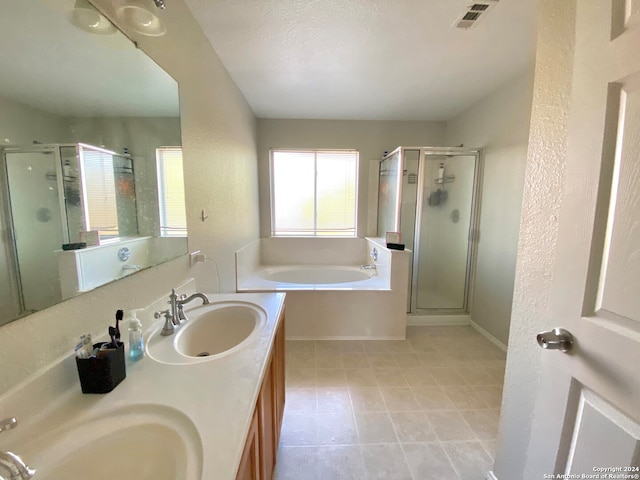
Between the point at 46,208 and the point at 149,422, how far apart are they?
0.65 m

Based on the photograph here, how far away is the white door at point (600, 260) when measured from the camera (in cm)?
56

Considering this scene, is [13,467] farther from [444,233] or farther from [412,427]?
[444,233]

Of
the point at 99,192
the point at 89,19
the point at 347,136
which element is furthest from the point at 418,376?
the point at 347,136

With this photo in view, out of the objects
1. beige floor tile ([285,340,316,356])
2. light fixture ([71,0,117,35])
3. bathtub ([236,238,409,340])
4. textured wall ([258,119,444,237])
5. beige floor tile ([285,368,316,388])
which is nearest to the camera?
light fixture ([71,0,117,35])

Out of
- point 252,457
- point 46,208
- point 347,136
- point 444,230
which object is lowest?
point 252,457

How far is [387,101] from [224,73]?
1754mm

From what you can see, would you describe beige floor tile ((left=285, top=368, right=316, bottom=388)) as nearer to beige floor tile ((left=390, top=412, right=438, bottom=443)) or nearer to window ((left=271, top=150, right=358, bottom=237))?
beige floor tile ((left=390, top=412, right=438, bottom=443))

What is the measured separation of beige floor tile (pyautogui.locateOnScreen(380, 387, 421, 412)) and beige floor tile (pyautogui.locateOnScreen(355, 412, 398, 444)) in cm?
11

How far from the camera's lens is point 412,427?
62.7 inches

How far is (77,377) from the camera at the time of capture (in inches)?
30.5

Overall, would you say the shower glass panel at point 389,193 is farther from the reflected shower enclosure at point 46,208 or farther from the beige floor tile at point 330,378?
the reflected shower enclosure at point 46,208

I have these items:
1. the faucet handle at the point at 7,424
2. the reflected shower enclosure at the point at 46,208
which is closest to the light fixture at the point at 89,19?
the reflected shower enclosure at the point at 46,208

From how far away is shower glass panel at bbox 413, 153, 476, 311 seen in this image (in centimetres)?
300

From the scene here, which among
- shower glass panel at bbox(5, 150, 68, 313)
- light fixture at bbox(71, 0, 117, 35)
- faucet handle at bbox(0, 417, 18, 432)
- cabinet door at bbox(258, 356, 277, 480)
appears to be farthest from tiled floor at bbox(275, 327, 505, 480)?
light fixture at bbox(71, 0, 117, 35)
